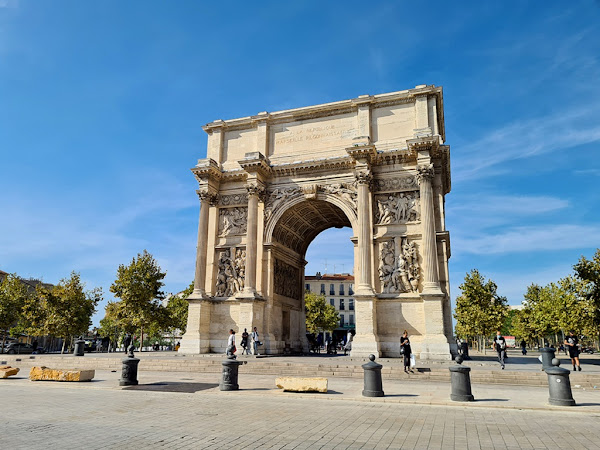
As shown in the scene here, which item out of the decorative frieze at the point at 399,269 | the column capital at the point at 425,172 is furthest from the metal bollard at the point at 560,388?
the column capital at the point at 425,172

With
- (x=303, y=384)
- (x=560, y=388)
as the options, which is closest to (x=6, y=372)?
(x=303, y=384)

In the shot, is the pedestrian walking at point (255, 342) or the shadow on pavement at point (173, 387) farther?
the pedestrian walking at point (255, 342)

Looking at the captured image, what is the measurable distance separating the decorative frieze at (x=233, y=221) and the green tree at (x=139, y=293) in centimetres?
944

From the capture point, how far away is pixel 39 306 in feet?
113

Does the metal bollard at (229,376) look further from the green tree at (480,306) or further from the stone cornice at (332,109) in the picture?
the green tree at (480,306)

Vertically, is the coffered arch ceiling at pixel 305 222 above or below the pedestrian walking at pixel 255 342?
above

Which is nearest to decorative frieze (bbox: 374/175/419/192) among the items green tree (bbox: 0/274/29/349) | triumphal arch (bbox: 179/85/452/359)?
triumphal arch (bbox: 179/85/452/359)

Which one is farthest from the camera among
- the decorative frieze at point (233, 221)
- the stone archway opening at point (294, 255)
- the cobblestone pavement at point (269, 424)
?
the decorative frieze at point (233, 221)

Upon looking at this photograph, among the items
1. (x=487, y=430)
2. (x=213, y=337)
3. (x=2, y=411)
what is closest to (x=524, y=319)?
(x=213, y=337)

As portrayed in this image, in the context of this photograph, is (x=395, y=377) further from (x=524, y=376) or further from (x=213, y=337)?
(x=213, y=337)

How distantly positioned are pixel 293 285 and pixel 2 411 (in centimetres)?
2212

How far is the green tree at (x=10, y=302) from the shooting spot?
35156mm

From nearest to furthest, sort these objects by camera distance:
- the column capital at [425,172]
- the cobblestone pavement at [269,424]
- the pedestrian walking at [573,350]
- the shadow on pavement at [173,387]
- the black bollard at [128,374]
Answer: the cobblestone pavement at [269,424]
the shadow on pavement at [173,387]
the black bollard at [128,374]
the pedestrian walking at [573,350]
the column capital at [425,172]

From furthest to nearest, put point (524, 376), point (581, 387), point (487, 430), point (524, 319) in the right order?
point (524, 319)
point (524, 376)
point (581, 387)
point (487, 430)
